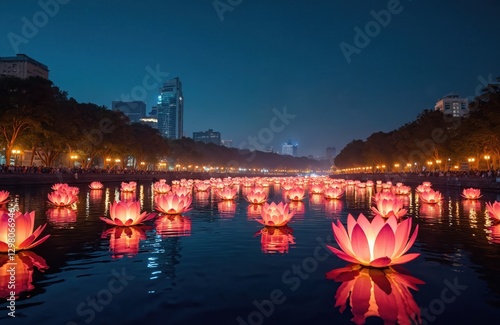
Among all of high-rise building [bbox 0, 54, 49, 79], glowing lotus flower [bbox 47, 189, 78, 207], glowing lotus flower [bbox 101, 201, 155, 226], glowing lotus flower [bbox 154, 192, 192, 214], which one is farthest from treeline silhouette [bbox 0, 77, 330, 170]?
high-rise building [bbox 0, 54, 49, 79]

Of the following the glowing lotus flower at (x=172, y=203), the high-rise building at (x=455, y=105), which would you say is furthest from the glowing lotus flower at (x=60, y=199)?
→ the high-rise building at (x=455, y=105)

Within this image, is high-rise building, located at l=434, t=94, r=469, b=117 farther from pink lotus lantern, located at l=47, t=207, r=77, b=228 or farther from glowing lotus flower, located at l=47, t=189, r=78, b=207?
pink lotus lantern, located at l=47, t=207, r=77, b=228

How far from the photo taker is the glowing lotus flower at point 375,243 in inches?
239

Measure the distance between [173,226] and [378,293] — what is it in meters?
7.44

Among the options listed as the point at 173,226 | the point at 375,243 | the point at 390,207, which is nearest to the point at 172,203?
the point at 173,226

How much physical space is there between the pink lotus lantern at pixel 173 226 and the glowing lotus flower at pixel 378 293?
16.4 ft

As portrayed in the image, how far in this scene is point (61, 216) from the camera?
45.3 feet

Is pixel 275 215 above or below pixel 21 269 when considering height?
above

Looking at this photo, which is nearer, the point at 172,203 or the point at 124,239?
the point at 124,239

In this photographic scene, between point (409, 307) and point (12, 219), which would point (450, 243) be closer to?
point (409, 307)

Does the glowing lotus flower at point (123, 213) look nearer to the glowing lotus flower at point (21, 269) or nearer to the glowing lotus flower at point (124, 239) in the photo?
the glowing lotus flower at point (124, 239)

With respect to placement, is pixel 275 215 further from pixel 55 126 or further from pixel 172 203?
pixel 55 126

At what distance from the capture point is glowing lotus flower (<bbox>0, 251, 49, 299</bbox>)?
5473mm

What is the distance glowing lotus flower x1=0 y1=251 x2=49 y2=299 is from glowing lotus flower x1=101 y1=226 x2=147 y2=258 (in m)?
1.32
